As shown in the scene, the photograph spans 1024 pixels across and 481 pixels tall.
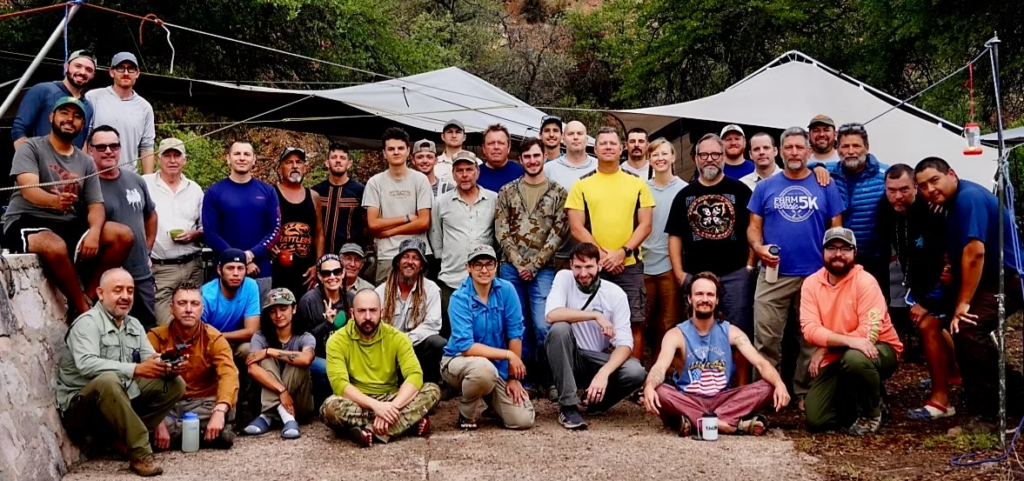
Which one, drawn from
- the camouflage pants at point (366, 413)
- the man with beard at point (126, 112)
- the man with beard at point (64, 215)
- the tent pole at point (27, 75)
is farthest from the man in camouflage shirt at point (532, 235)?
the tent pole at point (27, 75)

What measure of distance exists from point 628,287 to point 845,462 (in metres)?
1.87

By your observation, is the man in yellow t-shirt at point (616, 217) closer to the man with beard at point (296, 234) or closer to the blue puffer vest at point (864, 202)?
the blue puffer vest at point (864, 202)

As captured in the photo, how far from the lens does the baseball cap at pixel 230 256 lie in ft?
18.5

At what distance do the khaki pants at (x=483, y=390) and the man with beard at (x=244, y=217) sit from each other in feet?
5.16

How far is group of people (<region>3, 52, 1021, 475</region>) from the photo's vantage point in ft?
15.8

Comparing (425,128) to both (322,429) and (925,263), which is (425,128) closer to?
(322,429)

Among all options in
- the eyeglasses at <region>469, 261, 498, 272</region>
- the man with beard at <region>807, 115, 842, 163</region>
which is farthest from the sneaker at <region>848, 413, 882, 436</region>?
the eyeglasses at <region>469, 261, 498, 272</region>

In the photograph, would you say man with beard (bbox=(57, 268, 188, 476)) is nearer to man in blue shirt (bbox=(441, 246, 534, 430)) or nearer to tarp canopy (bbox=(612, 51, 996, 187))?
man in blue shirt (bbox=(441, 246, 534, 430))

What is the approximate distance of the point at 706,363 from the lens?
208 inches

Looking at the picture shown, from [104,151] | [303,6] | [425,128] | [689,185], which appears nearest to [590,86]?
[303,6]

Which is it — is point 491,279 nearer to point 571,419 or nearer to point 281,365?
point 571,419

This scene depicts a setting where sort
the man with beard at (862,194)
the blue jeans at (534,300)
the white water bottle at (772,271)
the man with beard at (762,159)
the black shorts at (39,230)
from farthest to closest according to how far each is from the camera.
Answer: the man with beard at (762,159)
the blue jeans at (534,300)
the man with beard at (862,194)
the white water bottle at (772,271)
the black shorts at (39,230)

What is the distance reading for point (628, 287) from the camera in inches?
233

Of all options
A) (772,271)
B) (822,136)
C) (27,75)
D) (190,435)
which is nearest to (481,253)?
(772,271)
